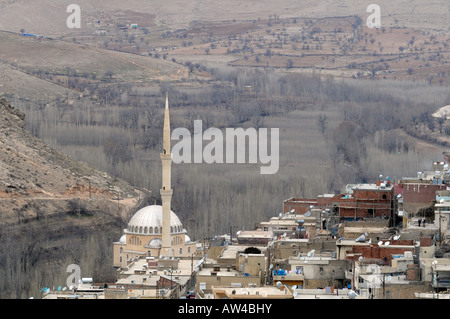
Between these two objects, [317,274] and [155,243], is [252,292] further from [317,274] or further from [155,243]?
[155,243]

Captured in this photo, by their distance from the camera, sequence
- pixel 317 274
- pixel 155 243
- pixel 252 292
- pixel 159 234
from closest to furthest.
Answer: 1. pixel 252 292
2. pixel 317 274
3. pixel 155 243
4. pixel 159 234
